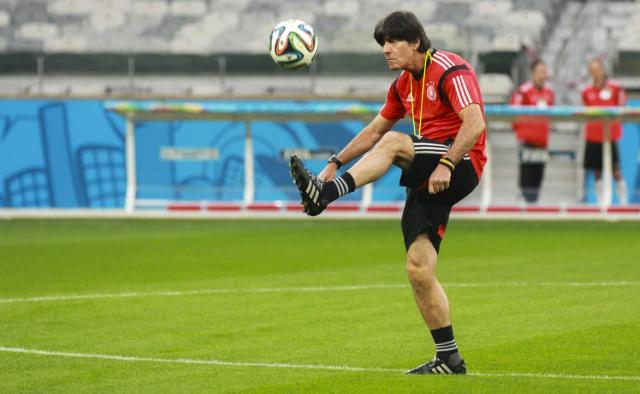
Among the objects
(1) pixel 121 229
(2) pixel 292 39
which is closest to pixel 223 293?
(2) pixel 292 39

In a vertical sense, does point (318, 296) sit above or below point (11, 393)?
below

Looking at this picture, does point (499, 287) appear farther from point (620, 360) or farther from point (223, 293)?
point (620, 360)

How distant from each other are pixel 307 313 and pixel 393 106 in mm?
2837

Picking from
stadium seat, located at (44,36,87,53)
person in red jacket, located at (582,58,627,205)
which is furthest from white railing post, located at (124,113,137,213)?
person in red jacket, located at (582,58,627,205)

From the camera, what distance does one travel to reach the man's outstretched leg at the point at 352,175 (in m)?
7.01

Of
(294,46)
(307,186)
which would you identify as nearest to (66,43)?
(294,46)

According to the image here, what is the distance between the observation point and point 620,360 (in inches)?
313

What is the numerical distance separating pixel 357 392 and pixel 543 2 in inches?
832

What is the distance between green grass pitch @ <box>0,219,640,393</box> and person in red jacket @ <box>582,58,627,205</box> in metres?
3.08

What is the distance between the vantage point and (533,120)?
72.5 ft

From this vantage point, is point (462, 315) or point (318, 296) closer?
point (462, 315)

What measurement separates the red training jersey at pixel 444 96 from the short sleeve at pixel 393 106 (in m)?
0.12

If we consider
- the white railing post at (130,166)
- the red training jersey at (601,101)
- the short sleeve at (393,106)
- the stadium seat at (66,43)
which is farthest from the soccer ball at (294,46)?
the stadium seat at (66,43)

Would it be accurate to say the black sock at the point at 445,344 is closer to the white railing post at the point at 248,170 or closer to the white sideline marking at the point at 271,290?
the white sideline marking at the point at 271,290
